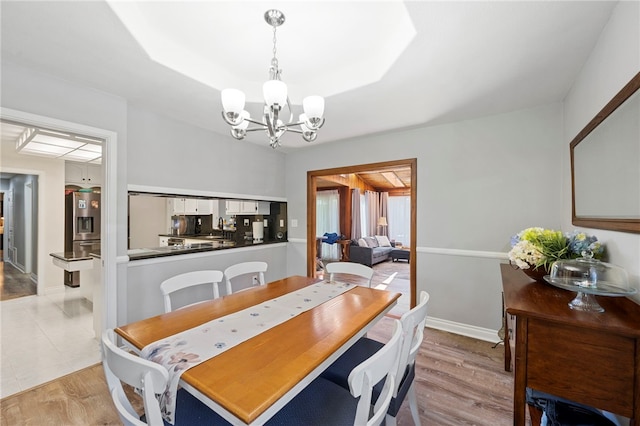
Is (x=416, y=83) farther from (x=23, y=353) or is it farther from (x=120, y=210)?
(x=23, y=353)

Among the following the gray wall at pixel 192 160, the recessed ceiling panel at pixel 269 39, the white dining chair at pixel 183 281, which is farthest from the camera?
the gray wall at pixel 192 160

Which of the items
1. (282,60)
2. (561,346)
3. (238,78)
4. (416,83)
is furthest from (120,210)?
(561,346)

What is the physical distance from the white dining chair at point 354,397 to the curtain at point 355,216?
6.43 metres

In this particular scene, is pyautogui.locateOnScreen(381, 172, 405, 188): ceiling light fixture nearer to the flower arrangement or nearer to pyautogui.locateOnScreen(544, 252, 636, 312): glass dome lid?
the flower arrangement

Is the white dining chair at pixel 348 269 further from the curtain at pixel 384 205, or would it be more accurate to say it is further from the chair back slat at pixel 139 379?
the curtain at pixel 384 205

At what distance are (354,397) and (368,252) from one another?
18.7 feet

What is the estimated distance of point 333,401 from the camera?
122cm

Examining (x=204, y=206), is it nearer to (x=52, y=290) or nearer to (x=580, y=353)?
(x=52, y=290)

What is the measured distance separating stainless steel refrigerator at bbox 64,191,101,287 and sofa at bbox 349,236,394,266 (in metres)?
5.29

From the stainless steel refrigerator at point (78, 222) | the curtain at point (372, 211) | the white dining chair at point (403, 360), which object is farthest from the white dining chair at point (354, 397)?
the curtain at point (372, 211)

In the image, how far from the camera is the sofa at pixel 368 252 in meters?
6.65

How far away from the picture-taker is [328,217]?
→ 26.8 feet

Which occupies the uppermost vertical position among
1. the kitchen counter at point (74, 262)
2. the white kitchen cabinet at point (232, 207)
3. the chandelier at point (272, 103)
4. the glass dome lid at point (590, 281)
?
the chandelier at point (272, 103)

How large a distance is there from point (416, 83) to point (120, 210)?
275 cm
